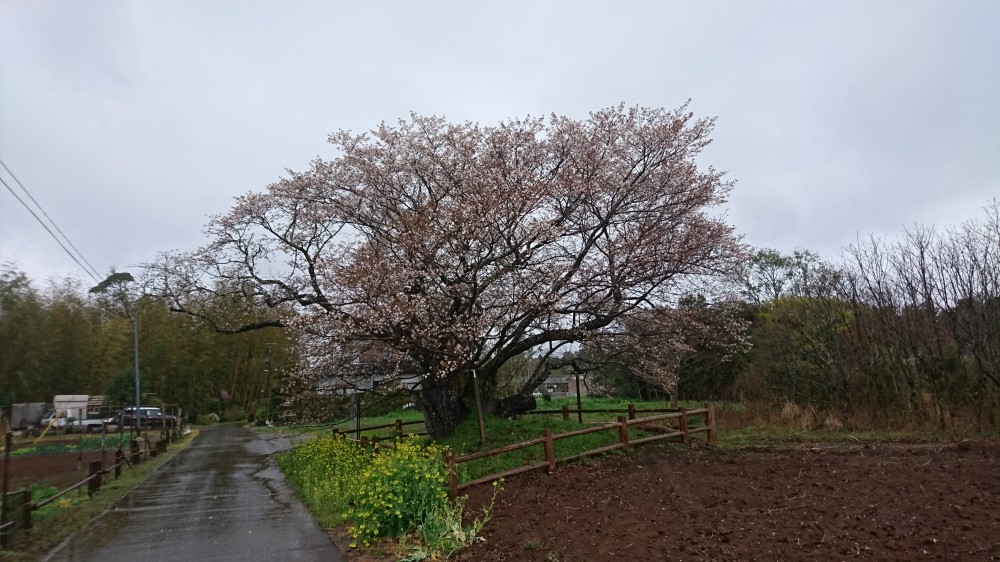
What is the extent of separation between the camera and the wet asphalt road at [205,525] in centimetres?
734

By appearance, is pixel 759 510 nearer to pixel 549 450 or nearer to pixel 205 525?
pixel 549 450

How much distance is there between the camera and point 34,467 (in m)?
17.5

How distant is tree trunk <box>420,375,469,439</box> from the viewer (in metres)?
13.7

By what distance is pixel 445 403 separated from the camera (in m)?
13.8

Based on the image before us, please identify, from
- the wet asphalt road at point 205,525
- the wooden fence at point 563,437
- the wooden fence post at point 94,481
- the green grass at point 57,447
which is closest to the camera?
the wet asphalt road at point 205,525

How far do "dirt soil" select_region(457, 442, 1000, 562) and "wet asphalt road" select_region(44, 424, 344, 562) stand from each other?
8.42ft

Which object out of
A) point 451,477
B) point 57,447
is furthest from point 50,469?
point 451,477

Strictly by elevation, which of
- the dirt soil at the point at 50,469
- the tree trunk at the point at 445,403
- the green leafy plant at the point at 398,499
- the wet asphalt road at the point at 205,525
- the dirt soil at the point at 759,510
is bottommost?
the wet asphalt road at the point at 205,525

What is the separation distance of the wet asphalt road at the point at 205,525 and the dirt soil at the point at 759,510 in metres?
2.57

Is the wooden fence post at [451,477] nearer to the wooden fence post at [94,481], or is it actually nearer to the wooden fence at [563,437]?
the wooden fence at [563,437]

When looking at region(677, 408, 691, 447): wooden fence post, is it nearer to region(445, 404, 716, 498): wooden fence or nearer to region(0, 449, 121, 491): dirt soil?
region(445, 404, 716, 498): wooden fence

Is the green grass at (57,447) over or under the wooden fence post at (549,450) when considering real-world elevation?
under

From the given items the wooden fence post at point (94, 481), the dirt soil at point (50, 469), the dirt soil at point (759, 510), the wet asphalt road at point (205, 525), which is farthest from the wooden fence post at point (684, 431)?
the dirt soil at point (50, 469)

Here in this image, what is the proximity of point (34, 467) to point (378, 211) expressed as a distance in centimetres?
1318
